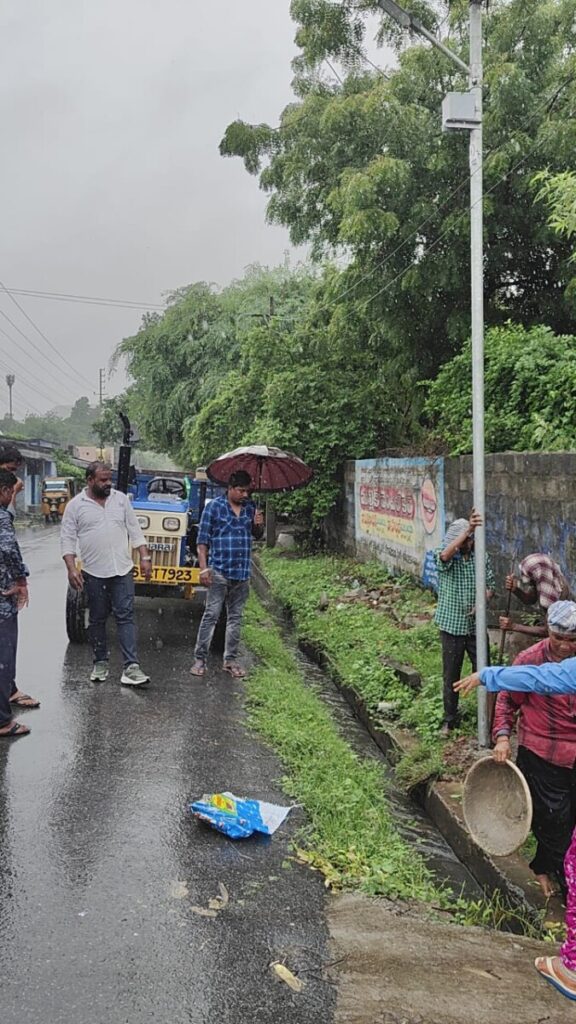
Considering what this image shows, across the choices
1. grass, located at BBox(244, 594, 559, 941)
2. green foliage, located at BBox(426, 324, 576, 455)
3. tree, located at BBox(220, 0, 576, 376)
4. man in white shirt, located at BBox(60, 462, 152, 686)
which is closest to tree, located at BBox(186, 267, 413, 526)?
tree, located at BBox(220, 0, 576, 376)

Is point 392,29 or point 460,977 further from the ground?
point 392,29

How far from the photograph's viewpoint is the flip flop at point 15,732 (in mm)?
5746

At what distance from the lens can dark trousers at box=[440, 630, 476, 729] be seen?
6293 mm

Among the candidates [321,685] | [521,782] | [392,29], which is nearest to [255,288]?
[392,29]

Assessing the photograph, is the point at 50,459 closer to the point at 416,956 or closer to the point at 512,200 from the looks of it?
the point at 512,200

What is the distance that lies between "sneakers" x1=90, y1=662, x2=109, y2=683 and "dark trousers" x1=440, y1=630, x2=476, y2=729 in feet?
10.00

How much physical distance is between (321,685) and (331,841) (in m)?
4.60

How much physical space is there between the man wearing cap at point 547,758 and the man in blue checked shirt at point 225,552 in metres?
3.83

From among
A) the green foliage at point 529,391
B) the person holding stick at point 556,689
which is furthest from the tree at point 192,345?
the person holding stick at point 556,689

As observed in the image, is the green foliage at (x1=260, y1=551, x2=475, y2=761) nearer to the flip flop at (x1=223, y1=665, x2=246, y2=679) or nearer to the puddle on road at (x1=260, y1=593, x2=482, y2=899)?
the puddle on road at (x1=260, y1=593, x2=482, y2=899)

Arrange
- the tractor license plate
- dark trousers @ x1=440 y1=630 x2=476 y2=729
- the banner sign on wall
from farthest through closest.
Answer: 1. the banner sign on wall
2. the tractor license plate
3. dark trousers @ x1=440 y1=630 x2=476 y2=729

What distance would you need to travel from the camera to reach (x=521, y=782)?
3850mm

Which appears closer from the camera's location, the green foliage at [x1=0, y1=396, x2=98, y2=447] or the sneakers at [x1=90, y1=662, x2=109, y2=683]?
the sneakers at [x1=90, y1=662, x2=109, y2=683]

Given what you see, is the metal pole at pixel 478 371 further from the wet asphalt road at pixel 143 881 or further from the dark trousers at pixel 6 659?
the dark trousers at pixel 6 659
